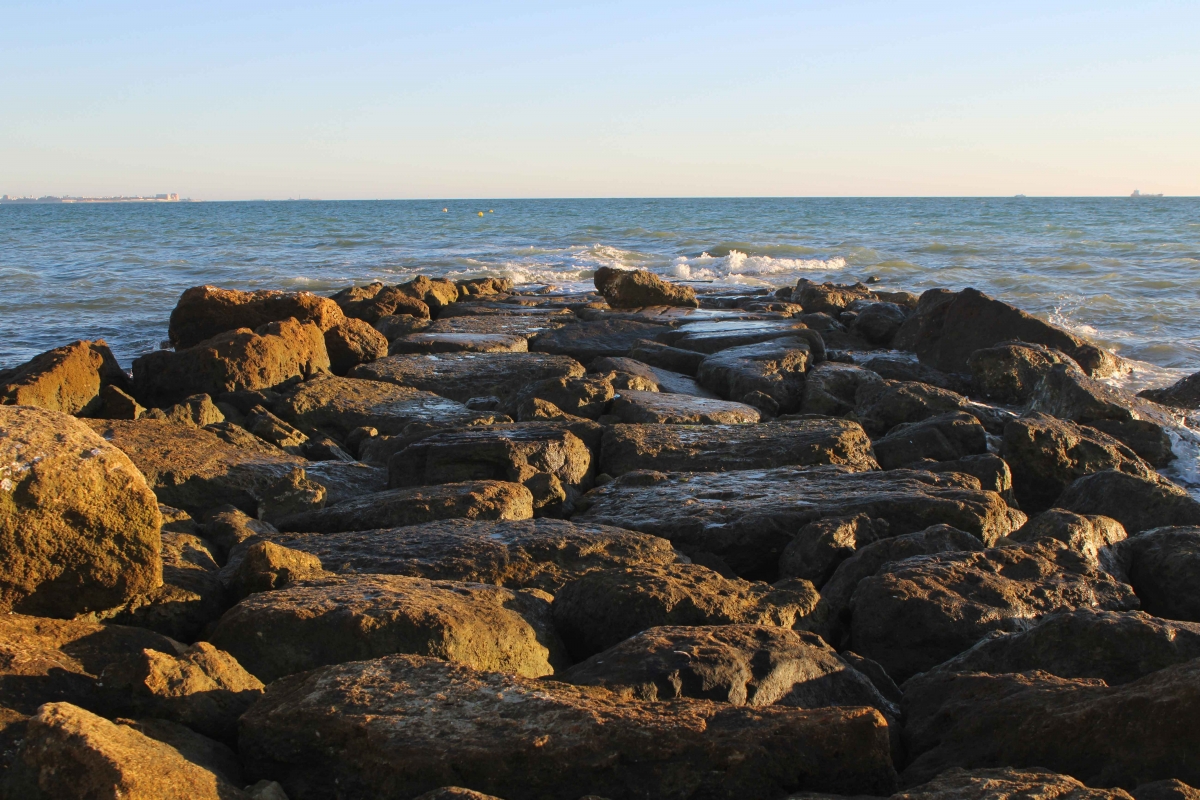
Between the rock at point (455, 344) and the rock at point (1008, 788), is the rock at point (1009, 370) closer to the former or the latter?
the rock at point (455, 344)

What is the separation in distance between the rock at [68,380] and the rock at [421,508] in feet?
9.21

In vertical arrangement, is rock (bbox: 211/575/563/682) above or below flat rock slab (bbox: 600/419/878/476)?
above

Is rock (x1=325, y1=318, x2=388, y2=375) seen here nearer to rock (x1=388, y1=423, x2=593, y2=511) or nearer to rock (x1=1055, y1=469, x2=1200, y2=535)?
rock (x1=388, y1=423, x2=593, y2=511)

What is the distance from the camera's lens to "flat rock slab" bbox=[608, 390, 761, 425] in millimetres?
6316

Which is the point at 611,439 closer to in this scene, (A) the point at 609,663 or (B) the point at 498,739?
(A) the point at 609,663

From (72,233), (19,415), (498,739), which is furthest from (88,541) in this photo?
(72,233)

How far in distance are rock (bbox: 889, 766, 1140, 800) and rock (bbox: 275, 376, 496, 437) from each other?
4.37m

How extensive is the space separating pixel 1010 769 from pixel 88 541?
253 cm

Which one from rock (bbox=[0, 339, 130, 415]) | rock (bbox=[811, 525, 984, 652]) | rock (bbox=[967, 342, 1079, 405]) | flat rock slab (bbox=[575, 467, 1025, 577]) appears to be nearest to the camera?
rock (bbox=[811, 525, 984, 652])

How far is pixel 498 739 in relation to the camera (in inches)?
88.4

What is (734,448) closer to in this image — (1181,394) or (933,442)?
(933,442)

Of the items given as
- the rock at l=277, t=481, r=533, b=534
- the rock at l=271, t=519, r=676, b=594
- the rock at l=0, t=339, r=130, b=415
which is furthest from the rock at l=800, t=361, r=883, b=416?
the rock at l=0, t=339, r=130, b=415

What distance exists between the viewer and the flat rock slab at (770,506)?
4223 mm

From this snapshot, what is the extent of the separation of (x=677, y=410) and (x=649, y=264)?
57.3 feet
